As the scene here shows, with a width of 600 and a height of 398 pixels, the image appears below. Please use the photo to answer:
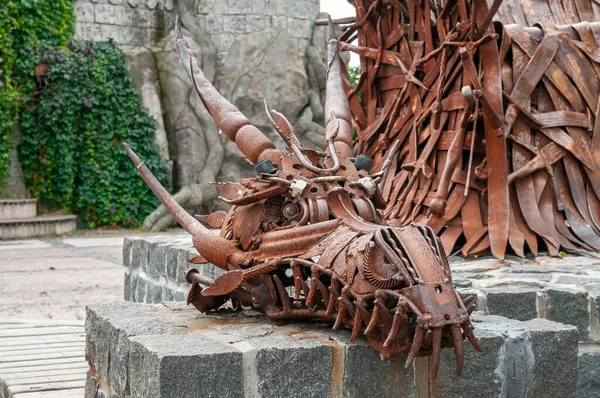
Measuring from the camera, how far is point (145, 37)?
16359 mm

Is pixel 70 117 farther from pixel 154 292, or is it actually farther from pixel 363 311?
pixel 363 311

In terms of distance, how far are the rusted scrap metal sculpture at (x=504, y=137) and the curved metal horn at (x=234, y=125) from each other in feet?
5.08

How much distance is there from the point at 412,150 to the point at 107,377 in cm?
258

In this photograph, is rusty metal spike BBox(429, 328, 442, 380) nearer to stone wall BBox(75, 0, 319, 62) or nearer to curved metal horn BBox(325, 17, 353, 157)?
curved metal horn BBox(325, 17, 353, 157)

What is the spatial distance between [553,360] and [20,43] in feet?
45.6

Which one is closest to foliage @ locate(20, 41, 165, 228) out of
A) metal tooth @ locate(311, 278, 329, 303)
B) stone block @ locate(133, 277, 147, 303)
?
stone block @ locate(133, 277, 147, 303)

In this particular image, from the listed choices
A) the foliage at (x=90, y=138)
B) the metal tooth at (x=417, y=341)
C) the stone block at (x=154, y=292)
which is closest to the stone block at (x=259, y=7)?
the foliage at (x=90, y=138)

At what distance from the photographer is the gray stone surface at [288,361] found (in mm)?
2461

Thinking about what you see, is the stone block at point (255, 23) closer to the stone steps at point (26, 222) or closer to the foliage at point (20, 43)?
the foliage at point (20, 43)

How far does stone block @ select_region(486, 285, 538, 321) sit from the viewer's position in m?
3.65

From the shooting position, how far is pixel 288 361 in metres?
2.51

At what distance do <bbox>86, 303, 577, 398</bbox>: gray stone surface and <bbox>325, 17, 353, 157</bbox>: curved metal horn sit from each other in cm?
71

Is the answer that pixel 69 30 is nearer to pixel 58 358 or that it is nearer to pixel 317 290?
pixel 58 358

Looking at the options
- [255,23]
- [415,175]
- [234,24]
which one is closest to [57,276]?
[415,175]
